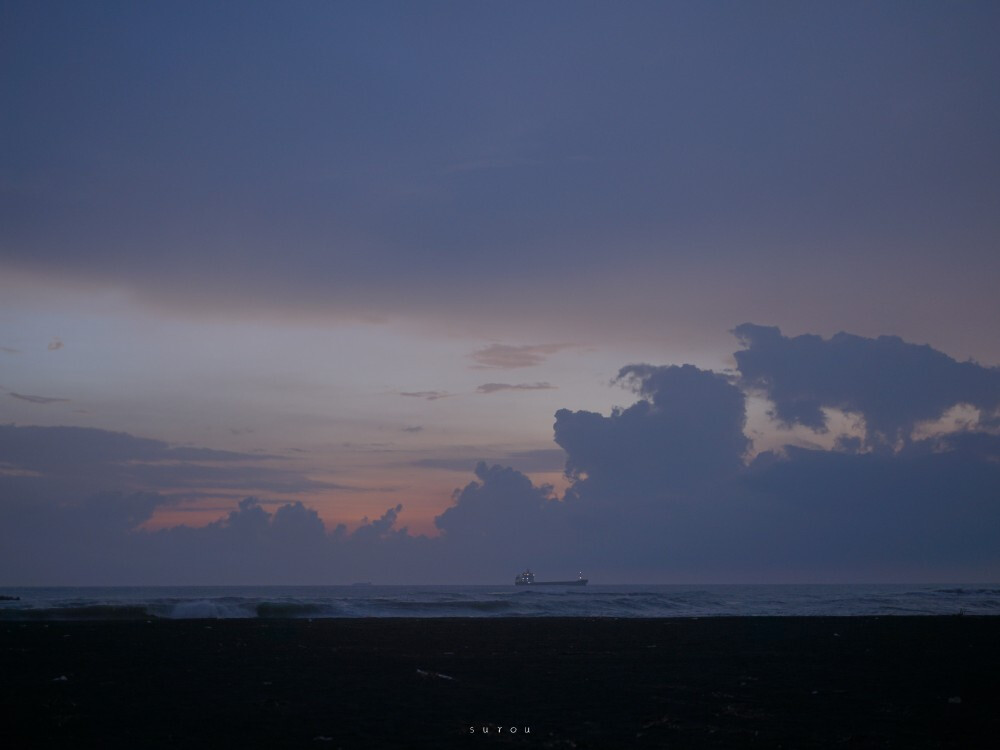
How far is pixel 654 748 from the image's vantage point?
36.0 ft

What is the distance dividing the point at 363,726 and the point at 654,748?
465 centimetres

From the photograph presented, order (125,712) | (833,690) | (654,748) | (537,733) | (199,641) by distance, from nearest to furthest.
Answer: (654,748) < (537,733) < (125,712) < (833,690) < (199,641)

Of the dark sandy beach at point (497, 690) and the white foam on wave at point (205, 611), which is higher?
the dark sandy beach at point (497, 690)

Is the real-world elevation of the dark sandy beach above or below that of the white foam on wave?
above

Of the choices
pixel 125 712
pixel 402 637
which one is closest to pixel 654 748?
pixel 125 712

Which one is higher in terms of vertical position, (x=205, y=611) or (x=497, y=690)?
(x=497, y=690)

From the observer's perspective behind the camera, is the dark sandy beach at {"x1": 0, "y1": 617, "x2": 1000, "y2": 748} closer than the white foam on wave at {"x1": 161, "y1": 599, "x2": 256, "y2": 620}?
Yes

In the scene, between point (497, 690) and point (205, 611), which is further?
point (205, 611)

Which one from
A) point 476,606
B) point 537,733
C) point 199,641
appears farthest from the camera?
point 476,606

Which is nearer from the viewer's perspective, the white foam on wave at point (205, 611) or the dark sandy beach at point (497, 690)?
the dark sandy beach at point (497, 690)

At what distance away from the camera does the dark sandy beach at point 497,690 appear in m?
11.9

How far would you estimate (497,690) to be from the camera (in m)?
16.5

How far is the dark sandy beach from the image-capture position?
1188cm

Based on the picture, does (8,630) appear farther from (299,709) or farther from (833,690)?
(833,690)
